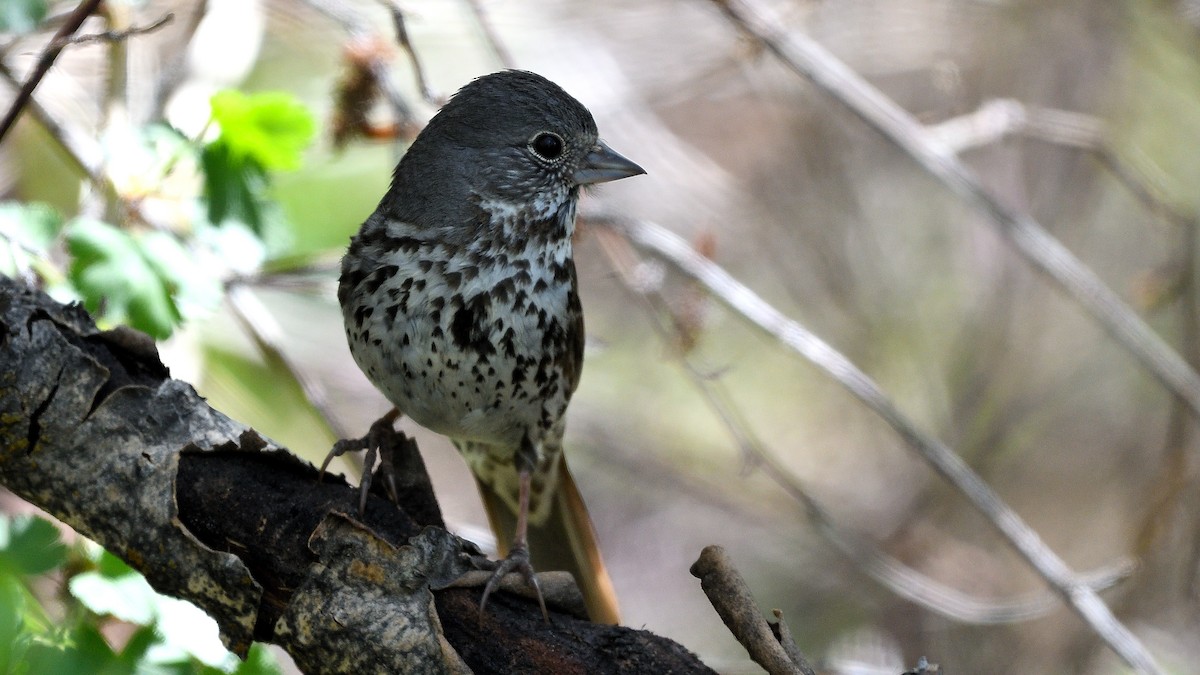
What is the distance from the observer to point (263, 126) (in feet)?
9.40

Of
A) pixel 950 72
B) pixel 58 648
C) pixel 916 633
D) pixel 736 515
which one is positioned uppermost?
pixel 950 72

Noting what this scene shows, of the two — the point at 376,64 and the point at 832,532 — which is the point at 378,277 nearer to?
the point at 376,64

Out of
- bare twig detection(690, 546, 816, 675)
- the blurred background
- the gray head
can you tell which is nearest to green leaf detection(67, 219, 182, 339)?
the gray head

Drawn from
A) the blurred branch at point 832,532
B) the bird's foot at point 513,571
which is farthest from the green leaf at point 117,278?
the blurred branch at point 832,532

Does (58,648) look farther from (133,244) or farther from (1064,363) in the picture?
(1064,363)

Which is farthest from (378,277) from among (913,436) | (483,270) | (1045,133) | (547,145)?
(1045,133)

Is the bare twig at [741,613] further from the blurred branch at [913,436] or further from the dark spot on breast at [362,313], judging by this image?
the blurred branch at [913,436]

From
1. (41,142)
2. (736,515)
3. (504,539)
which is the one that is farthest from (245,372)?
(736,515)

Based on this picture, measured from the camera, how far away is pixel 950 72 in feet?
15.0

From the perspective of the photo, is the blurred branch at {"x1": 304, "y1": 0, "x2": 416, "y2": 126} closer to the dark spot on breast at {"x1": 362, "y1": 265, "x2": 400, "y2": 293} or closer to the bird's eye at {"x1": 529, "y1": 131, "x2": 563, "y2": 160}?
the bird's eye at {"x1": 529, "y1": 131, "x2": 563, "y2": 160}

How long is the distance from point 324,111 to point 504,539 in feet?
9.32

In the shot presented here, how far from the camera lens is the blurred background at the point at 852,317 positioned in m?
5.53

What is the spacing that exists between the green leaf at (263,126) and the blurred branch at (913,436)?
1254 millimetres

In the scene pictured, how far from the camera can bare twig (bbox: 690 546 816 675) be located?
2.12m
